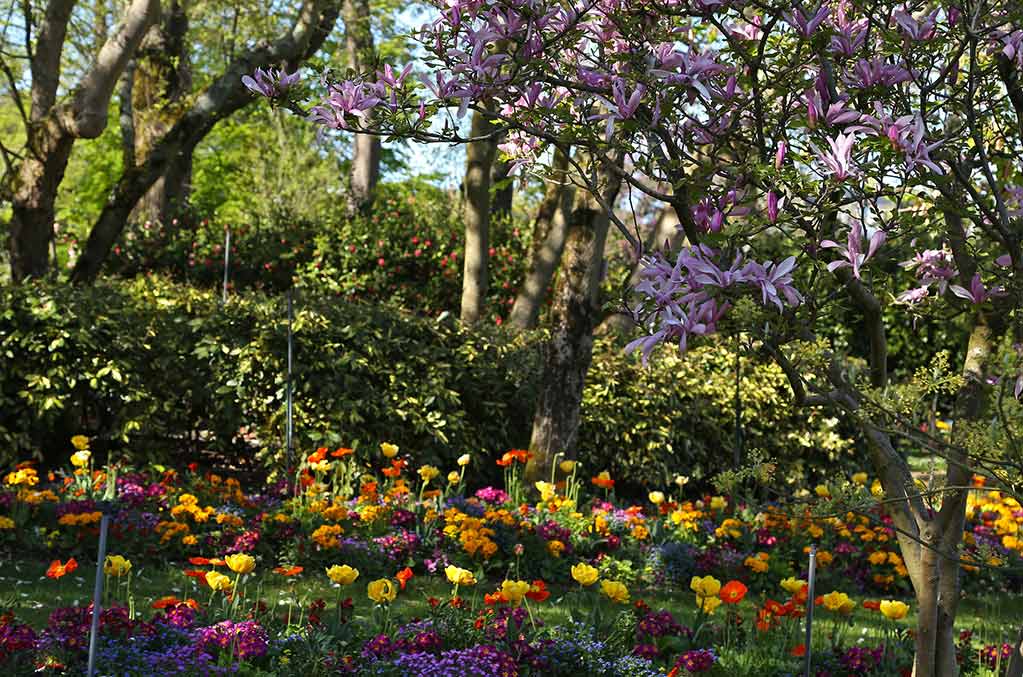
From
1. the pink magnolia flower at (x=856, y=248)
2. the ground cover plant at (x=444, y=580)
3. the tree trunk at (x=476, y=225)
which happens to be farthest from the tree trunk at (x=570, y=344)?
the pink magnolia flower at (x=856, y=248)

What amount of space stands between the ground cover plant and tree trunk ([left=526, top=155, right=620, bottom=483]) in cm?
24

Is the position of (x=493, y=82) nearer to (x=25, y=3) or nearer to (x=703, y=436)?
(x=703, y=436)

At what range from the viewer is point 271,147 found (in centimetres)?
2106

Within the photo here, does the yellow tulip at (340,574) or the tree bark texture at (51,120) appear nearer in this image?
the yellow tulip at (340,574)

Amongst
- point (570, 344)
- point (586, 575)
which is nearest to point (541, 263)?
point (570, 344)

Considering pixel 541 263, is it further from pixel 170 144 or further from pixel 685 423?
pixel 170 144

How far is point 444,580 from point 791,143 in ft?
10.8

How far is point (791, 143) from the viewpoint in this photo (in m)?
2.64

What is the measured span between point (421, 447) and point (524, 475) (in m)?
0.78

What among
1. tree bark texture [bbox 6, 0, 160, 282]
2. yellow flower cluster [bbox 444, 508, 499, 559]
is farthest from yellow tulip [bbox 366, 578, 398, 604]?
tree bark texture [bbox 6, 0, 160, 282]

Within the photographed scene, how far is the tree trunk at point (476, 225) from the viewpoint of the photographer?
922 centimetres

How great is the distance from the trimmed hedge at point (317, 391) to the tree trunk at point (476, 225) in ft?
4.34

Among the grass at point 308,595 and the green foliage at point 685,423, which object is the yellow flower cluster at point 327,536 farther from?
the green foliage at point 685,423

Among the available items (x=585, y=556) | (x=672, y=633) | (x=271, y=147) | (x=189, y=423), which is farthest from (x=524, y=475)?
(x=271, y=147)
